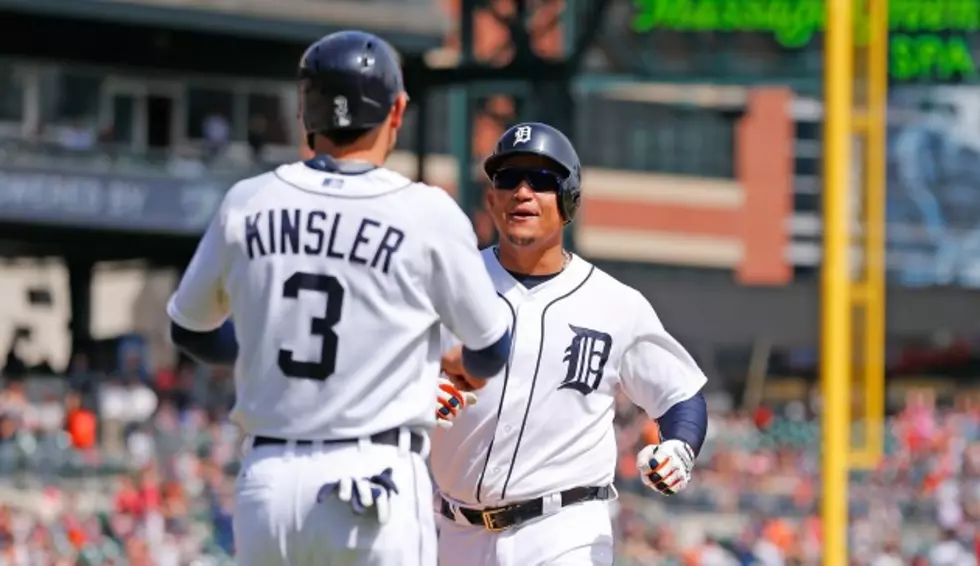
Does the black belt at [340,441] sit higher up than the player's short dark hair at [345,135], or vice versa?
the player's short dark hair at [345,135]

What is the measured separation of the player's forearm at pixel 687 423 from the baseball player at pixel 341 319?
5.18 ft

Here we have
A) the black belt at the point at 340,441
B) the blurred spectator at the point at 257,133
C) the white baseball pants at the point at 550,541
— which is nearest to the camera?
the black belt at the point at 340,441

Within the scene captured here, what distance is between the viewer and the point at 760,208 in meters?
43.6

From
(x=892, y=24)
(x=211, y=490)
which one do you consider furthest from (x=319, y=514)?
(x=892, y=24)

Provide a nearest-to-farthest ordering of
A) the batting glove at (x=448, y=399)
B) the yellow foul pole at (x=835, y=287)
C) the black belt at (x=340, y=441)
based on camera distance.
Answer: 1. the black belt at (x=340, y=441)
2. the batting glove at (x=448, y=399)
3. the yellow foul pole at (x=835, y=287)

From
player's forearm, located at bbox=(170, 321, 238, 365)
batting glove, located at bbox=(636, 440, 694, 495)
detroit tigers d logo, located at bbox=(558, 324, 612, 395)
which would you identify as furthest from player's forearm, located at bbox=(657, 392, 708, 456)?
player's forearm, located at bbox=(170, 321, 238, 365)

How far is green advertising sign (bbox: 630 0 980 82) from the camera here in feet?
74.2

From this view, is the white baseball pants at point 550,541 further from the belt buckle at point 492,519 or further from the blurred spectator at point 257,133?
the blurred spectator at point 257,133

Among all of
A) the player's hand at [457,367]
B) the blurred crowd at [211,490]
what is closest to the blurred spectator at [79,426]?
the blurred crowd at [211,490]

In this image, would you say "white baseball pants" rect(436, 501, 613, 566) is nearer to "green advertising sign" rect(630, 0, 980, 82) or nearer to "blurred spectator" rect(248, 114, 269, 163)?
"green advertising sign" rect(630, 0, 980, 82)

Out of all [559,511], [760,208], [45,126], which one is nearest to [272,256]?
[559,511]

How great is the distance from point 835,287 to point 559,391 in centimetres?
672

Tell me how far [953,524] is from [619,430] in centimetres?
369

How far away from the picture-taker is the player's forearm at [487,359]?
15.0 feet
